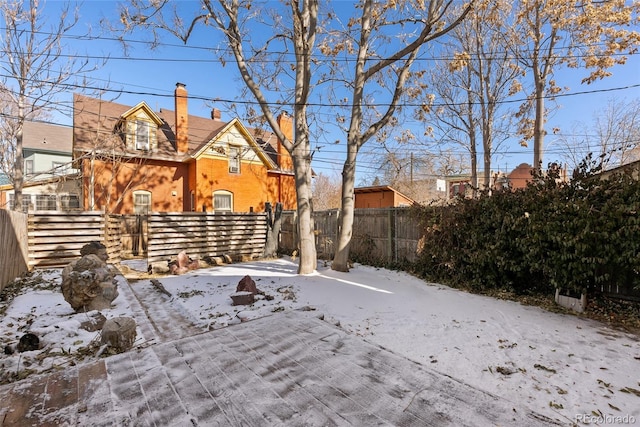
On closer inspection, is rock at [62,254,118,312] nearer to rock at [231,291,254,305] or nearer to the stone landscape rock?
rock at [231,291,254,305]

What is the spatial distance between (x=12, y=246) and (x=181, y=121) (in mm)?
10929

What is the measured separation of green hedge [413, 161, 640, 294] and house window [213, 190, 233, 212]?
11922mm

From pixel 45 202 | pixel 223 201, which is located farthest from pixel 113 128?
pixel 45 202

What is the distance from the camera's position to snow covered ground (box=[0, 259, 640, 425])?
2656 millimetres

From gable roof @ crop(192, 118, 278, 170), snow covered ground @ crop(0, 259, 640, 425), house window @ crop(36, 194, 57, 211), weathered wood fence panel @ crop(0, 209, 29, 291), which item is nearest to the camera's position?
snow covered ground @ crop(0, 259, 640, 425)

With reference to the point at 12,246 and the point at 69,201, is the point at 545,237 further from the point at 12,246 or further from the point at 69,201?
the point at 69,201

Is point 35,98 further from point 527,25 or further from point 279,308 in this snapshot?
point 527,25

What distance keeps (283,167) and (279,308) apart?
48.0 feet

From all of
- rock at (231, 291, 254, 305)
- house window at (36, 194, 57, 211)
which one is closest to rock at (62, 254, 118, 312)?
rock at (231, 291, 254, 305)

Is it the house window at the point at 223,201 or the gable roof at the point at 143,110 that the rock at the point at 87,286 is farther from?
the gable roof at the point at 143,110

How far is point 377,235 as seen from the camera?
9.29 metres

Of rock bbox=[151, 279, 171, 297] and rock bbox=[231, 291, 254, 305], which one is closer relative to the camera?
rock bbox=[231, 291, 254, 305]

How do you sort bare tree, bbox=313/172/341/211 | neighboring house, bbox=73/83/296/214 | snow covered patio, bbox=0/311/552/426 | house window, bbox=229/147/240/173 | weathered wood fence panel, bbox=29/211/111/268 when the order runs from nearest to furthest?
snow covered patio, bbox=0/311/552/426
weathered wood fence panel, bbox=29/211/111/268
neighboring house, bbox=73/83/296/214
house window, bbox=229/147/240/173
bare tree, bbox=313/172/341/211

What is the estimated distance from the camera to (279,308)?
4949 mm
